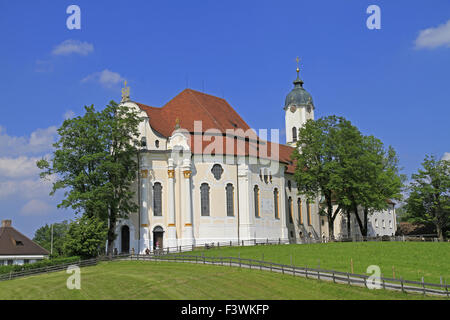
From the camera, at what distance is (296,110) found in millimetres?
77750

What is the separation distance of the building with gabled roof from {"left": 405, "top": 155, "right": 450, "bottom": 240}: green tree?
160 ft

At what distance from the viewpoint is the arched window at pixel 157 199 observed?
5172 cm

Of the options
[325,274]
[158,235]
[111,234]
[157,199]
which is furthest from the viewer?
[157,199]

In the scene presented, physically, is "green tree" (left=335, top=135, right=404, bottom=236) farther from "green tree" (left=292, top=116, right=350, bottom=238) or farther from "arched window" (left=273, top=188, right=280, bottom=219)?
"arched window" (left=273, top=188, right=280, bottom=219)

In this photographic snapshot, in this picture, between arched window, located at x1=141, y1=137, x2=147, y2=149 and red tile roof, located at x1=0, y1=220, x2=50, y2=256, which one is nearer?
arched window, located at x1=141, y1=137, x2=147, y2=149

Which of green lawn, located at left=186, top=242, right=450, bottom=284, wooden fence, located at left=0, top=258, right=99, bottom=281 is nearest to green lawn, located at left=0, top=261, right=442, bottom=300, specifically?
wooden fence, located at left=0, top=258, right=99, bottom=281

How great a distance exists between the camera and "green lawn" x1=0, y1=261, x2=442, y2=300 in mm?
26047

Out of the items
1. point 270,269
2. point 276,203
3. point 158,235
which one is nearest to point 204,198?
point 158,235

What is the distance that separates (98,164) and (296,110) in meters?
39.0

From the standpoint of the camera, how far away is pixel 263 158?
57.1 metres

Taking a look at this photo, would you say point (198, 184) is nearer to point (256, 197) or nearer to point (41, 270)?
point (256, 197)

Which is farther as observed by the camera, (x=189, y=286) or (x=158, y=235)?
(x=158, y=235)
